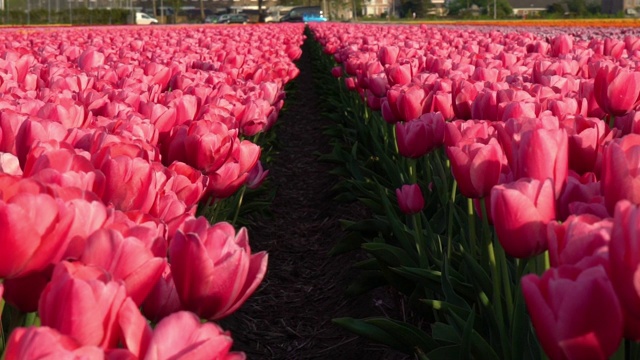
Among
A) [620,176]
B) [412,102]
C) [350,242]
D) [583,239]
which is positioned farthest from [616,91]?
[350,242]

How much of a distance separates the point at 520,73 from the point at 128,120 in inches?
110

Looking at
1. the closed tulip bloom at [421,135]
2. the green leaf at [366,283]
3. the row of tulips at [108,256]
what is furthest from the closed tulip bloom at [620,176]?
the green leaf at [366,283]

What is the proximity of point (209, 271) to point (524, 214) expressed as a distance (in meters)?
0.54

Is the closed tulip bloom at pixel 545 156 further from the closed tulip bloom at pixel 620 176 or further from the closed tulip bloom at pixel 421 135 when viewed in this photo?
the closed tulip bloom at pixel 421 135

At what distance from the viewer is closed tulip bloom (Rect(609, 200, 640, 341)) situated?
987mm

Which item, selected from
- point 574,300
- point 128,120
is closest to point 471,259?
point 128,120

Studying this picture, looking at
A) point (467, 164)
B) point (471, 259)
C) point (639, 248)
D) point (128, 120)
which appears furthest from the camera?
point (471, 259)

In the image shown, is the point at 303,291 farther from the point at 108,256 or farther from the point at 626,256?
the point at 626,256

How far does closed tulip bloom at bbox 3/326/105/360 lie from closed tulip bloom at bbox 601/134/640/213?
91cm

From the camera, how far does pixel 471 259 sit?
2.60 metres

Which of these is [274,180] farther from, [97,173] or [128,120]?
[97,173]

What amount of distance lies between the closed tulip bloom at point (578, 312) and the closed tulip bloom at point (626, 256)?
1 centimetres

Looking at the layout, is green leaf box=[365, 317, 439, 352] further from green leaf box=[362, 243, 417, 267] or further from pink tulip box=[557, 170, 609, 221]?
pink tulip box=[557, 170, 609, 221]

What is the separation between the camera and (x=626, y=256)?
0.99 meters
